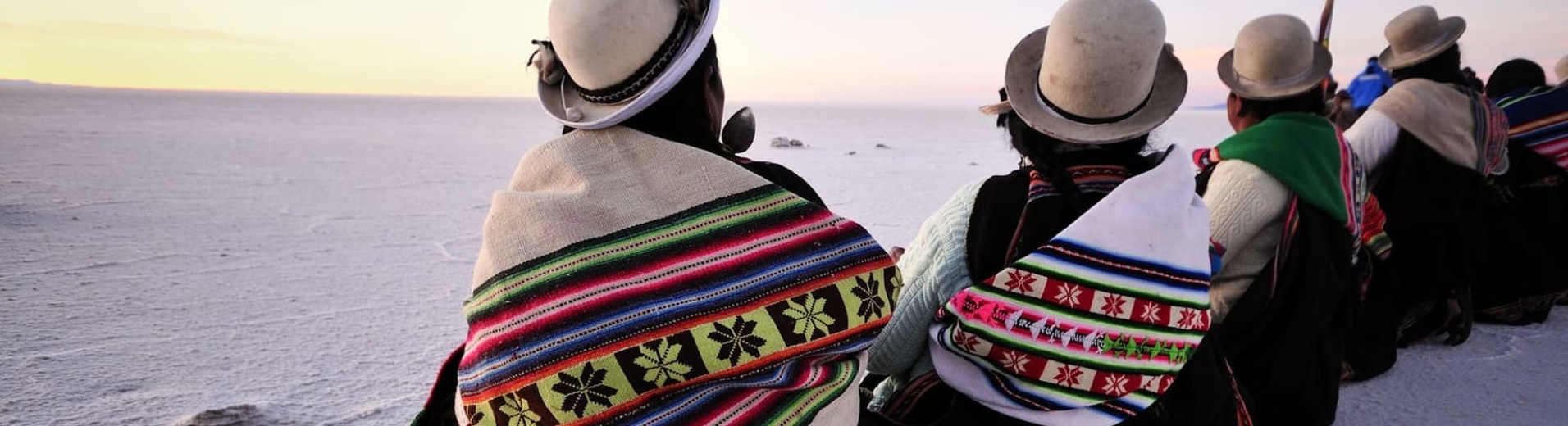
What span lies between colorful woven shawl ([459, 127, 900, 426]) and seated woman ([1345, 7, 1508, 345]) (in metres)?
3.33

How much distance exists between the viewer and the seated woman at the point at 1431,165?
12.4ft

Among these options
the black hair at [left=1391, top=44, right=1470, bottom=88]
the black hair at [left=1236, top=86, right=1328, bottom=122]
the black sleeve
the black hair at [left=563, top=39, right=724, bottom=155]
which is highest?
the black hair at [left=563, top=39, right=724, bottom=155]

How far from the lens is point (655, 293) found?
148 centimetres

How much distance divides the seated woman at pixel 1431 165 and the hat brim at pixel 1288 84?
1.13 meters

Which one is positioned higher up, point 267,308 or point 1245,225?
point 267,308

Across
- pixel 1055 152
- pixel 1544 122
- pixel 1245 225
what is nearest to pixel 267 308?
pixel 1055 152

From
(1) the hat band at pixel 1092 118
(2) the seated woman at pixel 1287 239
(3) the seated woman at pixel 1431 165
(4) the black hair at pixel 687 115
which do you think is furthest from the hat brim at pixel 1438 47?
(4) the black hair at pixel 687 115

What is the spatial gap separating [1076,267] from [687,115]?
0.84 metres

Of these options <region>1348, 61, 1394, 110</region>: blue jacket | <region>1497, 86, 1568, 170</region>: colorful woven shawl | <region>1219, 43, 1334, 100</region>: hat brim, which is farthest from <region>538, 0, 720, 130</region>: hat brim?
<region>1348, 61, 1394, 110</region>: blue jacket

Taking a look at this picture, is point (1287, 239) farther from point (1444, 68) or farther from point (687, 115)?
point (1444, 68)

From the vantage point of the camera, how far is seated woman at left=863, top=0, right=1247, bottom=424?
1816 millimetres

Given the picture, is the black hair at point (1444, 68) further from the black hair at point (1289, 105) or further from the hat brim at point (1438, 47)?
the black hair at point (1289, 105)

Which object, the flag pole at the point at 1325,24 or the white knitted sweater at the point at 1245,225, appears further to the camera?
the flag pole at the point at 1325,24

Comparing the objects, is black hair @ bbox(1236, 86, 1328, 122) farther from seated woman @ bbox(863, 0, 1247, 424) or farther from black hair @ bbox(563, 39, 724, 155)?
black hair @ bbox(563, 39, 724, 155)
